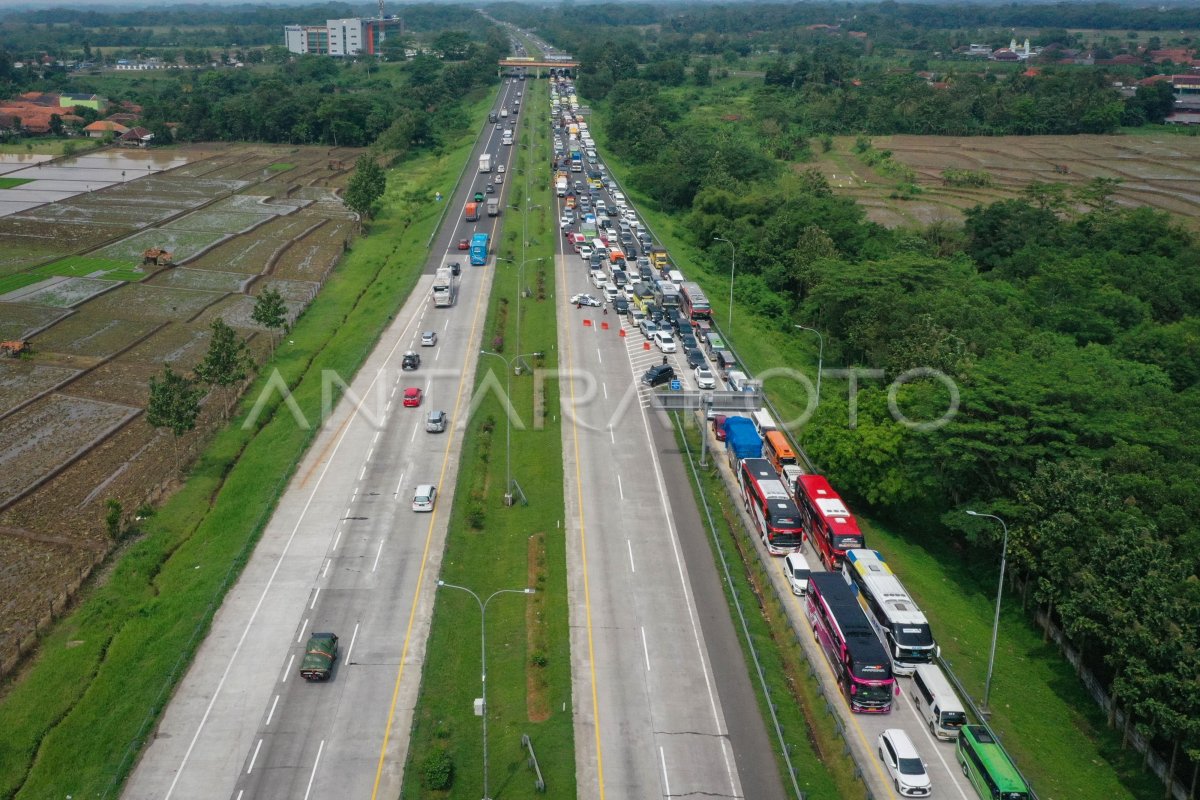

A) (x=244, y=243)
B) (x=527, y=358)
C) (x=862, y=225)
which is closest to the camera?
(x=527, y=358)

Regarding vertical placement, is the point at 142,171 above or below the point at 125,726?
above

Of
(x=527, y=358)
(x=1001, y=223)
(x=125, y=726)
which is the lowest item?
(x=125, y=726)

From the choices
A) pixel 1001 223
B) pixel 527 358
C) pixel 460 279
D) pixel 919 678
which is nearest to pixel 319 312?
pixel 460 279

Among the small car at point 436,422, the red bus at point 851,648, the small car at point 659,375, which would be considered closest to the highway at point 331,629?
the small car at point 436,422

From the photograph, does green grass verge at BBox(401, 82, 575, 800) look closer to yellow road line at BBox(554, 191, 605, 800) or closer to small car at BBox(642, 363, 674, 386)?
yellow road line at BBox(554, 191, 605, 800)

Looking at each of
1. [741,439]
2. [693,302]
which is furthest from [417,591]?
[693,302]

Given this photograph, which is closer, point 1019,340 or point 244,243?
point 1019,340

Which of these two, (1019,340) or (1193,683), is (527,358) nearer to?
(1019,340)

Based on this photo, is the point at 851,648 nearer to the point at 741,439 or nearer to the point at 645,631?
the point at 645,631
